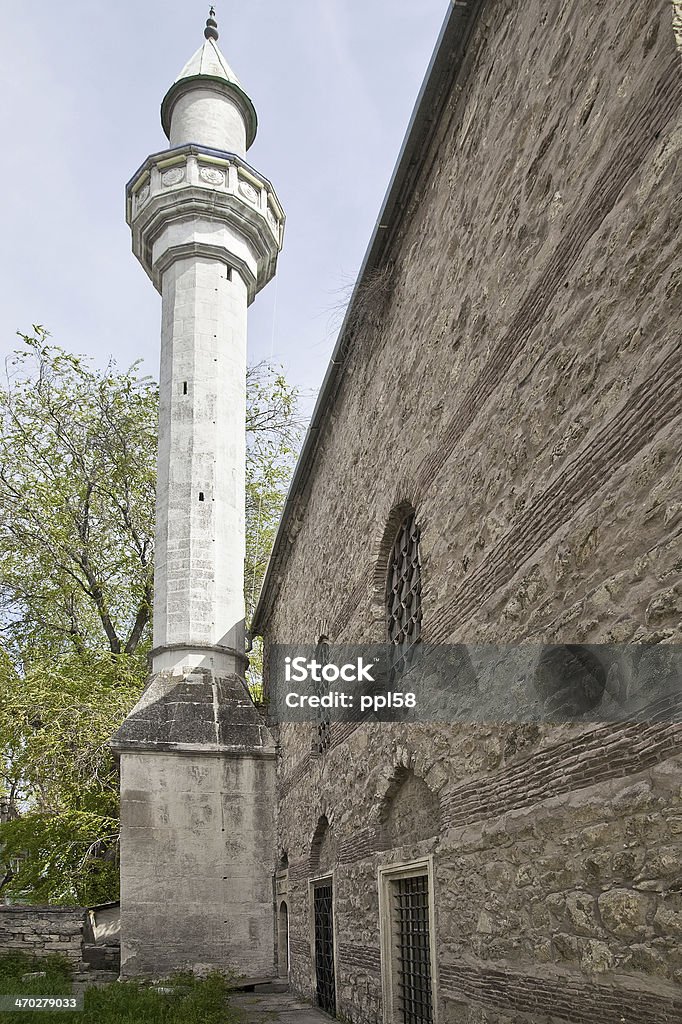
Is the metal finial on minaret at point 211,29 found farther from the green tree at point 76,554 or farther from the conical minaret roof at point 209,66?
the green tree at point 76,554

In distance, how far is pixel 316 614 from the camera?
10.5m

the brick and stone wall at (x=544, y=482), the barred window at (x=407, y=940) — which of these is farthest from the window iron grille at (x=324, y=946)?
the barred window at (x=407, y=940)

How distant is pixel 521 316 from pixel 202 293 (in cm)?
1129

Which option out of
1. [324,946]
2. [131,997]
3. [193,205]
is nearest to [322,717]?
[324,946]

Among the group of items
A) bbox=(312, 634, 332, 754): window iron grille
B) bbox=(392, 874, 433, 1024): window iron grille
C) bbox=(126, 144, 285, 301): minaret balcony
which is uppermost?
bbox=(126, 144, 285, 301): minaret balcony

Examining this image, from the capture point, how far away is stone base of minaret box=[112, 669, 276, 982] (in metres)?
11.6

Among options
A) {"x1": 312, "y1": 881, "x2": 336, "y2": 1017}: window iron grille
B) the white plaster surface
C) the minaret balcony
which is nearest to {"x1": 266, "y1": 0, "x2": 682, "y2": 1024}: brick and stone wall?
{"x1": 312, "y1": 881, "x2": 336, "y2": 1017}: window iron grille

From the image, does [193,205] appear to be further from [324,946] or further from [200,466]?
[324,946]

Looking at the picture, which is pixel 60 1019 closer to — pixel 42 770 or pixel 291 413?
pixel 42 770

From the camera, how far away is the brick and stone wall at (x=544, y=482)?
321cm

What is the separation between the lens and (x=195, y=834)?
12.2m

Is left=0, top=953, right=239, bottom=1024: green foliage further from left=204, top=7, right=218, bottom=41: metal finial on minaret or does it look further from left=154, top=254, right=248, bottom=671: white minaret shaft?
left=204, top=7, right=218, bottom=41: metal finial on minaret

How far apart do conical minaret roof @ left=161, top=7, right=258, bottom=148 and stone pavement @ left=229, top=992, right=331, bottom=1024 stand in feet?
50.3

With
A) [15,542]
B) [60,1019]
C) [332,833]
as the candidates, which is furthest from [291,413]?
[60,1019]
